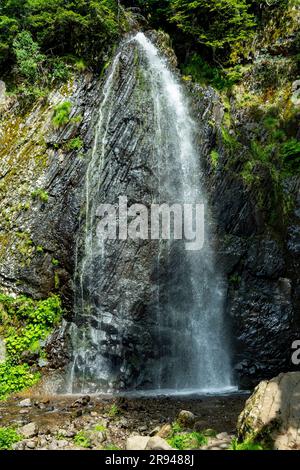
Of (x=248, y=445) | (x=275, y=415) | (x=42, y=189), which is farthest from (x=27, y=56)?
(x=248, y=445)

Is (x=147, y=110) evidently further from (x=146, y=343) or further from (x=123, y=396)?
(x=123, y=396)

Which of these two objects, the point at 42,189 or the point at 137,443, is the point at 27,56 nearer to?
the point at 42,189

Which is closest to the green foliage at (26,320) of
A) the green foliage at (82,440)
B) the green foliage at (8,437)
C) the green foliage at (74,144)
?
the green foliage at (8,437)

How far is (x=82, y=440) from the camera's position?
21.7ft

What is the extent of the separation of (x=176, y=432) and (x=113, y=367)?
3561 millimetres

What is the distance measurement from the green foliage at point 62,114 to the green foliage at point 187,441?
8.94 m

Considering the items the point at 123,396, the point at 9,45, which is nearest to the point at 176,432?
the point at 123,396

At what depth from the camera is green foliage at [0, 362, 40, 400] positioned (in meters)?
9.36

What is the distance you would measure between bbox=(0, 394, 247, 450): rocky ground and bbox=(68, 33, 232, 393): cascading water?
4.38 feet

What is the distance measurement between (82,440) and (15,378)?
3560 millimetres

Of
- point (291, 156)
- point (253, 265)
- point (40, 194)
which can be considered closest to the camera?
point (40, 194)

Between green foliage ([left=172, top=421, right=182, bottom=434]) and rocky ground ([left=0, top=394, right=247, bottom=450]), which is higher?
green foliage ([left=172, top=421, right=182, bottom=434])

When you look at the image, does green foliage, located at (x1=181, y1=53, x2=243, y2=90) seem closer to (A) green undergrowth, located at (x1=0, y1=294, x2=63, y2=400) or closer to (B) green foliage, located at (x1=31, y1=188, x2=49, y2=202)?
(B) green foliage, located at (x1=31, y1=188, x2=49, y2=202)

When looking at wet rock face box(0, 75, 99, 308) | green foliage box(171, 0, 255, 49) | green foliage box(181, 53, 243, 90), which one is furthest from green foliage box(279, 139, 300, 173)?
wet rock face box(0, 75, 99, 308)
